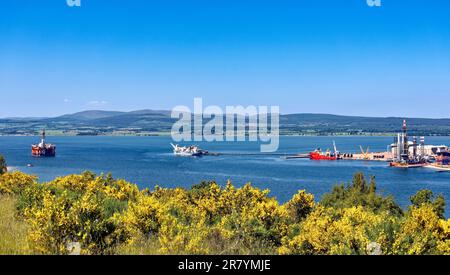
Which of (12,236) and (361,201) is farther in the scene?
(361,201)

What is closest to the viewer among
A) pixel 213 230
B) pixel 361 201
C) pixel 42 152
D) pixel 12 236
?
pixel 12 236

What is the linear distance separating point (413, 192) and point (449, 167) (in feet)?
145

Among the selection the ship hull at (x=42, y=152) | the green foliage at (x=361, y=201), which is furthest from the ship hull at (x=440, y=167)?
the ship hull at (x=42, y=152)

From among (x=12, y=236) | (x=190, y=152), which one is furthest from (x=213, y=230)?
(x=190, y=152)

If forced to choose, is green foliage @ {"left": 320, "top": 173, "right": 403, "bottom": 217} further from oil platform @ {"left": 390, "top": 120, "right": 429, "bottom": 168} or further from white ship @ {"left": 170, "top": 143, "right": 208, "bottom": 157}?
white ship @ {"left": 170, "top": 143, "right": 208, "bottom": 157}

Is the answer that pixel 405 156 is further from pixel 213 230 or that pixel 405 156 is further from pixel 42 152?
pixel 213 230

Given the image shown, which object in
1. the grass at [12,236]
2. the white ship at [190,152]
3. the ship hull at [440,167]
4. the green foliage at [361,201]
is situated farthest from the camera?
the white ship at [190,152]

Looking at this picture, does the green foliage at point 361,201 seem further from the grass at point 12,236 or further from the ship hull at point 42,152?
the ship hull at point 42,152

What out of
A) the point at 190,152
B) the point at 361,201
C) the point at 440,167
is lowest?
the point at 440,167

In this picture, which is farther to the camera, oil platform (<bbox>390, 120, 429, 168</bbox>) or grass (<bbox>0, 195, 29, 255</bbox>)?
oil platform (<bbox>390, 120, 429, 168</bbox>)

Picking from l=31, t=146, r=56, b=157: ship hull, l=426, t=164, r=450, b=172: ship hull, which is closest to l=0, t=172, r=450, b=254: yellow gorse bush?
l=426, t=164, r=450, b=172: ship hull
